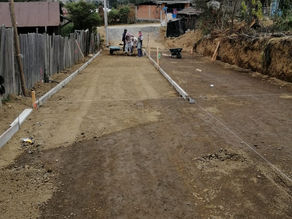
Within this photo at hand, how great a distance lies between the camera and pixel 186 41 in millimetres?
38281

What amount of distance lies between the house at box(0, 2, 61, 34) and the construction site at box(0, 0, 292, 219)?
20222 mm

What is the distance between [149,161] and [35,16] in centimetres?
3024

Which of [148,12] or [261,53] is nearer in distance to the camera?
[261,53]

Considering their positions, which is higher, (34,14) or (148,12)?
(148,12)

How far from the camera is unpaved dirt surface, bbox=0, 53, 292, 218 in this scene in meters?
4.02

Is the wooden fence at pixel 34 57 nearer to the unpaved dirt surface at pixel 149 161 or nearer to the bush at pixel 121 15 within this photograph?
the unpaved dirt surface at pixel 149 161

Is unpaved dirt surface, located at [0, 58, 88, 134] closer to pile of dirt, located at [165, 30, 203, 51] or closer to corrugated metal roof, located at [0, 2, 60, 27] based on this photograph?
corrugated metal roof, located at [0, 2, 60, 27]

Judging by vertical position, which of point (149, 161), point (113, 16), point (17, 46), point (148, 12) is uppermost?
point (148, 12)

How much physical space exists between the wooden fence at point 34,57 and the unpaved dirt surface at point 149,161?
139 cm

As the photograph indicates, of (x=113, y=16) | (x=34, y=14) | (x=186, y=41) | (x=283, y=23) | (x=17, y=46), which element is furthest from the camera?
(x=113, y=16)

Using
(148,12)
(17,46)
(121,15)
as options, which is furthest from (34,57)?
(148,12)

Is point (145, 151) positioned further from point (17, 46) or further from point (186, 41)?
point (186, 41)

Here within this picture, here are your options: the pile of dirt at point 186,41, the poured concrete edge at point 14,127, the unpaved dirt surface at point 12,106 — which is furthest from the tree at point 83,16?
the poured concrete edge at point 14,127

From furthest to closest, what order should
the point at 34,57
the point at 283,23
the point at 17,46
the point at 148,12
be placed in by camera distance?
the point at 148,12 < the point at 283,23 < the point at 34,57 < the point at 17,46
